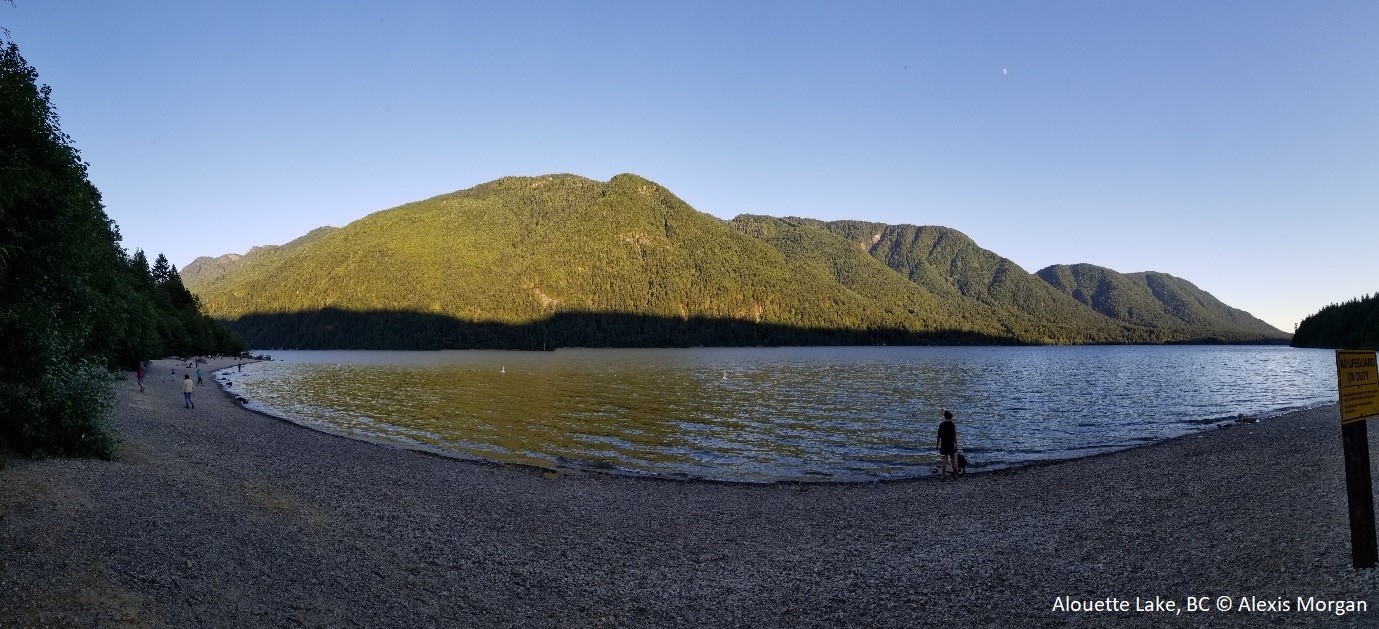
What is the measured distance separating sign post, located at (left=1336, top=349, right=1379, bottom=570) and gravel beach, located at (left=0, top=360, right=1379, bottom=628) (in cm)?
40

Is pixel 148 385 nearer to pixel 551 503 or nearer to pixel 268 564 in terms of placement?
pixel 551 503

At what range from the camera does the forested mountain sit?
12106 cm

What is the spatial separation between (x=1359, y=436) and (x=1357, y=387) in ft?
2.29

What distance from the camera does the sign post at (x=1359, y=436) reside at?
→ 7398 millimetres

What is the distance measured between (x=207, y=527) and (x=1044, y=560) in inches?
574

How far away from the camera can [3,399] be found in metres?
14.3

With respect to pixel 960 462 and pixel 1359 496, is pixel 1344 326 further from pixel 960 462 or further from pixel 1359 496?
pixel 1359 496

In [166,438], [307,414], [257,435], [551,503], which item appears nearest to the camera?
[551,503]

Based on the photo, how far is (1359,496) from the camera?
7.84 metres

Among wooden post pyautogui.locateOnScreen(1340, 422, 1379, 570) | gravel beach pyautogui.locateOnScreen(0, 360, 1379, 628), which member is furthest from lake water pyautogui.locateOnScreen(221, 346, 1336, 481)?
wooden post pyautogui.locateOnScreen(1340, 422, 1379, 570)

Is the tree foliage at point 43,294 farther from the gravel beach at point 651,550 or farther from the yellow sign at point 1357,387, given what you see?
the yellow sign at point 1357,387

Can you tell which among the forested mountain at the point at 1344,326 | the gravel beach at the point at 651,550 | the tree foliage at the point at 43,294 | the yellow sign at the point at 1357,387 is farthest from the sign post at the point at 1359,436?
the forested mountain at the point at 1344,326

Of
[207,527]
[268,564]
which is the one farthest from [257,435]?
[268,564]

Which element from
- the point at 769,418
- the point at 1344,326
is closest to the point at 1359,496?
→ the point at 769,418
